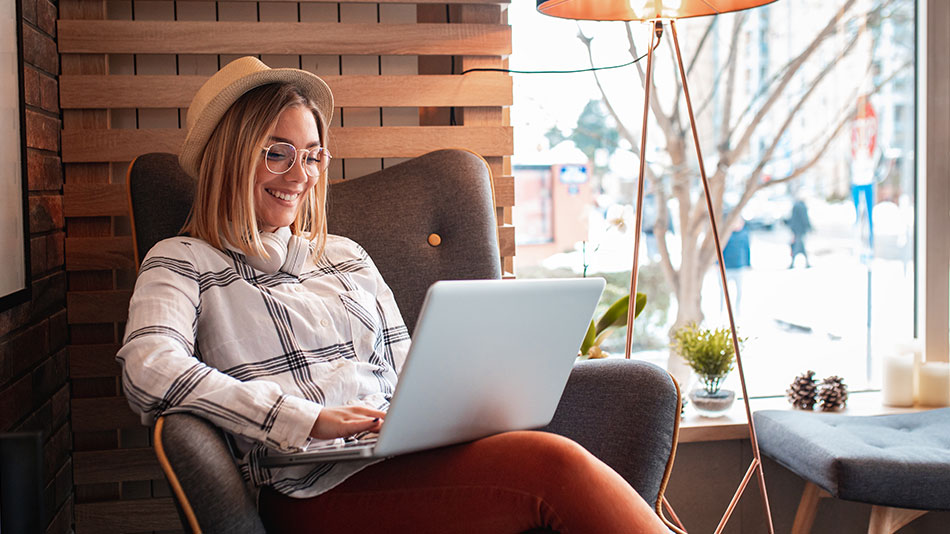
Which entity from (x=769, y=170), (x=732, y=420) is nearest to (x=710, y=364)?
(x=732, y=420)

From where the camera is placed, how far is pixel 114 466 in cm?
193

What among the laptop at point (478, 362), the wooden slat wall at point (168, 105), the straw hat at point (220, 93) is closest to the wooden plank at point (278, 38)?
the wooden slat wall at point (168, 105)

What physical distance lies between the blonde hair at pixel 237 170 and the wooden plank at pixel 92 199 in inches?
19.7

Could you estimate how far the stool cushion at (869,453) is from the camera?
1705mm

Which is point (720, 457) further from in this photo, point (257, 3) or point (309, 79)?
point (257, 3)

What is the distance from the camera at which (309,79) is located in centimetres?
153

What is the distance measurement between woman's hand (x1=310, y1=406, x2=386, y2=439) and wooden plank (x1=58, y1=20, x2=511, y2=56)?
110 centimetres

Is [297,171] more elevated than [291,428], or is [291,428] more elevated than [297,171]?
[297,171]

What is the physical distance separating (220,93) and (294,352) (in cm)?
49

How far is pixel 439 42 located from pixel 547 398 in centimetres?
110

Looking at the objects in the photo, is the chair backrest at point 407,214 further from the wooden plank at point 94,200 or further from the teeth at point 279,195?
the teeth at point 279,195

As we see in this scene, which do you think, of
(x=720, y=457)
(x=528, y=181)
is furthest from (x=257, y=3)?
(x=720, y=457)

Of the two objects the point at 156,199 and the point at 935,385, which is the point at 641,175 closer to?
the point at 156,199

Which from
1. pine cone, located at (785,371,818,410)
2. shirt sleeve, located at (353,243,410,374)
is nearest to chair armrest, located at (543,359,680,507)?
shirt sleeve, located at (353,243,410,374)
